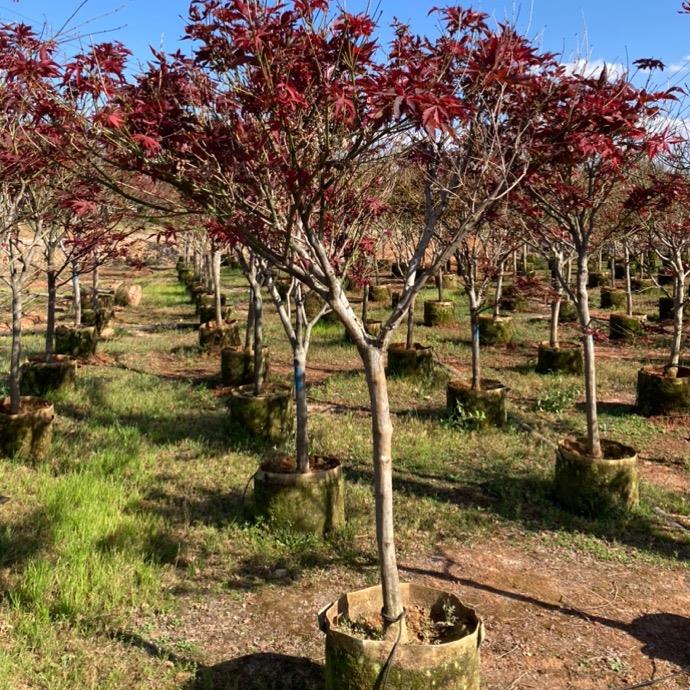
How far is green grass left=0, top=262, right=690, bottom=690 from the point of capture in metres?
3.40

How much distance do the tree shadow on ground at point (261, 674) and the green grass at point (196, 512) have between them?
0.17m

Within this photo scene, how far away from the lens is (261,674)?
10.3 feet

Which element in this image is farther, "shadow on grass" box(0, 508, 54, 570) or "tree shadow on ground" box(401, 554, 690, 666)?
"shadow on grass" box(0, 508, 54, 570)

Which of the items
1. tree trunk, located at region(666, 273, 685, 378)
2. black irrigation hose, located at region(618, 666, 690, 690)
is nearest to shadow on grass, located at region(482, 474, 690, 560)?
black irrigation hose, located at region(618, 666, 690, 690)

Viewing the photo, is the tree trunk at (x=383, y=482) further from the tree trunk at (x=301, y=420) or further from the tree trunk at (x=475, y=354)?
the tree trunk at (x=475, y=354)

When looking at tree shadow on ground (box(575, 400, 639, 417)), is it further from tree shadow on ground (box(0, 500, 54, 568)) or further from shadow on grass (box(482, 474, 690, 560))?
tree shadow on ground (box(0, 500, 54, 568))

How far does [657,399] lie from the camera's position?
26.2 feet

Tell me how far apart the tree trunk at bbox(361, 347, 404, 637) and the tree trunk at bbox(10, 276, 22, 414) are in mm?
4443

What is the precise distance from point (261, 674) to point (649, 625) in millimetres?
2238

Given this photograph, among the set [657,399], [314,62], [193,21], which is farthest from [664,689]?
[657,399]

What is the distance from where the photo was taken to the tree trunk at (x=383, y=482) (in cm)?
296

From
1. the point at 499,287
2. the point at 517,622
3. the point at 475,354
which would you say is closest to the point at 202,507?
the point at 517,622

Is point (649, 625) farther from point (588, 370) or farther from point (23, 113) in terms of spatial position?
point (23, 113)

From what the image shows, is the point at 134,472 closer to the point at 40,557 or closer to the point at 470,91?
the point at 40,557
